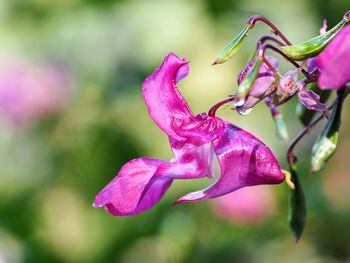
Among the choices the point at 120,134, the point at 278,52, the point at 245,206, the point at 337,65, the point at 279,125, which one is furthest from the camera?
the point at 120,134

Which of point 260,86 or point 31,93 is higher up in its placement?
point 260,86

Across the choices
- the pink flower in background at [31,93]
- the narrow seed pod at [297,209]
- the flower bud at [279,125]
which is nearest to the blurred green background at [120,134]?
the pink flower in background at [31,93]

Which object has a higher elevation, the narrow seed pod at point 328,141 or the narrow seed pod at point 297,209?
the narrow seed pod at point 328,141

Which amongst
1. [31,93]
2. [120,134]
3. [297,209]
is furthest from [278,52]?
[31,93]

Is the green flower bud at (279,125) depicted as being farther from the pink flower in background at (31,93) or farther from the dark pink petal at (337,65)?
the pink flower in background at (31,93)

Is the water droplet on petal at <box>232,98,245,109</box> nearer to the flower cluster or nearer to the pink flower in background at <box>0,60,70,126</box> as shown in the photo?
the flower cluster

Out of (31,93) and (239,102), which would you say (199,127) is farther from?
(31,93)

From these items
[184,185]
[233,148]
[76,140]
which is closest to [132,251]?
[184,185]
